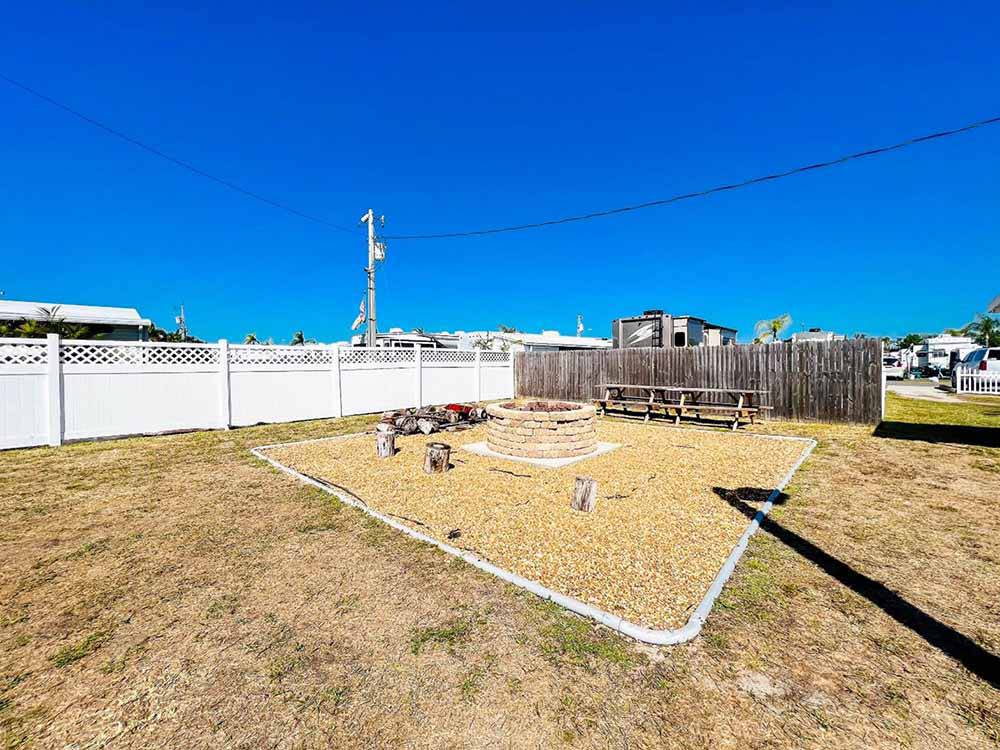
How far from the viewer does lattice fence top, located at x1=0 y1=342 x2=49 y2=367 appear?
7.71 metres

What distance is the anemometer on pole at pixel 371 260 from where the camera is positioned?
1798 cm

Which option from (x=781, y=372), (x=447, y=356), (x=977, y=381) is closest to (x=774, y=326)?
(x=977, y=381)

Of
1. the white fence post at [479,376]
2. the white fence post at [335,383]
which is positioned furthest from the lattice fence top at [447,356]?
the white fence post at [335,383]

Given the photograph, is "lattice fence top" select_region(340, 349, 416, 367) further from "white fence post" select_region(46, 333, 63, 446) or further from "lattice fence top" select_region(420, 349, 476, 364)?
"white fence post" select_region(46, 333, 63, 446)

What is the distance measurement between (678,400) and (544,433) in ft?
24.9

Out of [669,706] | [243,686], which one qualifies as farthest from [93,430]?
[669,706]

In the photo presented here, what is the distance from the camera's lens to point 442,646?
233 centimetres

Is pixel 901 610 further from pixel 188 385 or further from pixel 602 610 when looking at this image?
pixel 188 385

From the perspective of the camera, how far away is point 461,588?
9.70 feet

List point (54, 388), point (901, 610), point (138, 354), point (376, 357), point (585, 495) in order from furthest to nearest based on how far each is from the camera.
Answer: point (376, 357) < point (138, 354) < point (54, 388) < point (585, 495) < point (901, 610)

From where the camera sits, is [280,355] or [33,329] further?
[33,329]

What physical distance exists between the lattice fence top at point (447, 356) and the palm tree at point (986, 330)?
2136 inches

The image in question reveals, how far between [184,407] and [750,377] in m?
14.6

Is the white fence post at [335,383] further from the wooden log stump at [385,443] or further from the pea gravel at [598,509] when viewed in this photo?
the wooden log stump at [385,443]
